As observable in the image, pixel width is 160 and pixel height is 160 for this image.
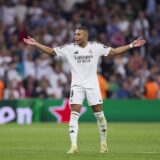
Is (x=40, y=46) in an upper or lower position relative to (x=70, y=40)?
lower

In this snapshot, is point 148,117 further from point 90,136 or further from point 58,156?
point 58,156

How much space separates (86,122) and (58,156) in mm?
13374

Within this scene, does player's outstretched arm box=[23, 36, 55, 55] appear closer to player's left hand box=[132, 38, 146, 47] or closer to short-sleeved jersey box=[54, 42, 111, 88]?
short-sleeved jersey box=[54, 42, 111, 88]

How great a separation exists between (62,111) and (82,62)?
1218cm

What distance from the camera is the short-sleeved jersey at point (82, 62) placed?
15203mm

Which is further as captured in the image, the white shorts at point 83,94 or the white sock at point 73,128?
the white shorts at point 83,94

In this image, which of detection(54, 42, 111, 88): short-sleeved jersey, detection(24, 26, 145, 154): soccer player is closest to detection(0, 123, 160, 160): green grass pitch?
detection(24, 26, 145, 154): soccer player

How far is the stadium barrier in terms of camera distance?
89.0ft

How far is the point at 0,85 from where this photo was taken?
2777cm

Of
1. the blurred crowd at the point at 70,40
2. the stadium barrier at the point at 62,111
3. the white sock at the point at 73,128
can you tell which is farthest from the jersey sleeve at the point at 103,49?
the blurred crowd at the point at 70,40

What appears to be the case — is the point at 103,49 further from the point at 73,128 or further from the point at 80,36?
the point at 73,128

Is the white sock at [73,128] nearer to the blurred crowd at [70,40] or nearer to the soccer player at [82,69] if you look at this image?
the soccer player at [82,69]

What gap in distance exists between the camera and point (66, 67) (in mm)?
29797

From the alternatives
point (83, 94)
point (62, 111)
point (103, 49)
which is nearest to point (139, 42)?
point (103, 49)
